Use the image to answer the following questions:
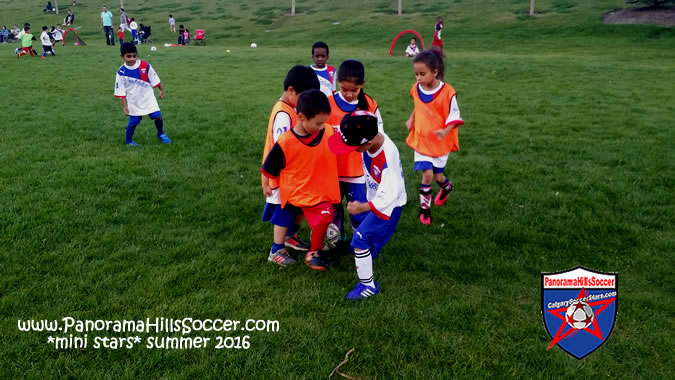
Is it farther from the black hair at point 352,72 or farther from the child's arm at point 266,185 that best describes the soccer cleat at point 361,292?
the black hair at point 352,72

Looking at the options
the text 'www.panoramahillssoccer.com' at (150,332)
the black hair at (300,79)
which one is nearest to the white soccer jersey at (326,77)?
the black hair at (300,79)

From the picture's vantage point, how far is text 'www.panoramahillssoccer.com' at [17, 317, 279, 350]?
3.08 meters

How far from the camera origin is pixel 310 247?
170 inches

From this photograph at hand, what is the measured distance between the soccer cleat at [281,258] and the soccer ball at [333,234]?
15.4 inches

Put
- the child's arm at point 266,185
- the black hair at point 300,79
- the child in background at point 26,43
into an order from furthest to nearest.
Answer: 1. the child in background at point 26,43
2. the black hair at point 300,79
3. the child's arm at point 266,185

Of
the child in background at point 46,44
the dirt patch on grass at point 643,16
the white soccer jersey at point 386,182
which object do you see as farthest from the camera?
the dirt patch on grass at point 643,16

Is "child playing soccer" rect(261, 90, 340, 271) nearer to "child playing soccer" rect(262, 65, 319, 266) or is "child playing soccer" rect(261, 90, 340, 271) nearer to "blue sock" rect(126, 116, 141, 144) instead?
"child playing soccer" rect(262, 65, 319, 266)

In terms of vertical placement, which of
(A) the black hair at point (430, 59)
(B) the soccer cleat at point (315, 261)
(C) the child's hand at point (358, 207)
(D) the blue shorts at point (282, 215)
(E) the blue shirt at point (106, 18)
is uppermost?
(E) the blue shirt at point (106, 18)

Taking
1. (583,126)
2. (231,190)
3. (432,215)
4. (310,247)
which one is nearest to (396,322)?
(310,247)

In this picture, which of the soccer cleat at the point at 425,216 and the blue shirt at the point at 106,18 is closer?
the soccer cleat at the point at 425,216

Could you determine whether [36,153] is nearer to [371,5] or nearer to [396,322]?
[396,322]

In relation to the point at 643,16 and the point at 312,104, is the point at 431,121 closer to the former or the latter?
the point at 312,104

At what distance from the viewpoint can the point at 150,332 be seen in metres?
3.19

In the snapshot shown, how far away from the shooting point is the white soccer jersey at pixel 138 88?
7.67 meters
